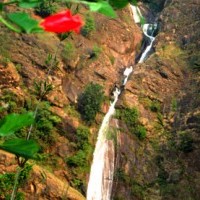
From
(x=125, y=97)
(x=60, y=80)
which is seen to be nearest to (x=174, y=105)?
(x=125, y=97)

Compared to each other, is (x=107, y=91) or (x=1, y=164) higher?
(x=107, y=91)

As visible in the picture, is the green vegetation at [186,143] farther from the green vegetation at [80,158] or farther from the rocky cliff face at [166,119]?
the green vegetation at [80,158]

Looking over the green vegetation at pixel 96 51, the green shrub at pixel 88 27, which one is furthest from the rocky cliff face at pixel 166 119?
the green shrub at pixel 88 27

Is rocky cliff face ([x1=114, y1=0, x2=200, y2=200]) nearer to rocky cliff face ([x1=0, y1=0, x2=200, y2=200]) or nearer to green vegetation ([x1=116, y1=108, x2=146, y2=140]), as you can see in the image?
rocky cliff face ([x1=0, y1=0, x2=200, y2=200])

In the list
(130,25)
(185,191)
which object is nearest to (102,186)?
(185,191)

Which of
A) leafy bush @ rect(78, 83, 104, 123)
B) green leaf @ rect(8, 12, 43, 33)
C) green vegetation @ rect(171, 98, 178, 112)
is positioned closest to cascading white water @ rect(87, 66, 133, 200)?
leafy bush @ rect(78, 83, 104, 123)

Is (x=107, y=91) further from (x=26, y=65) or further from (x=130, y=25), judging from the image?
(x=130, y=25)

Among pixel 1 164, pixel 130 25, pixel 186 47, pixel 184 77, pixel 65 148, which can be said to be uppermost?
pixel 130 25
